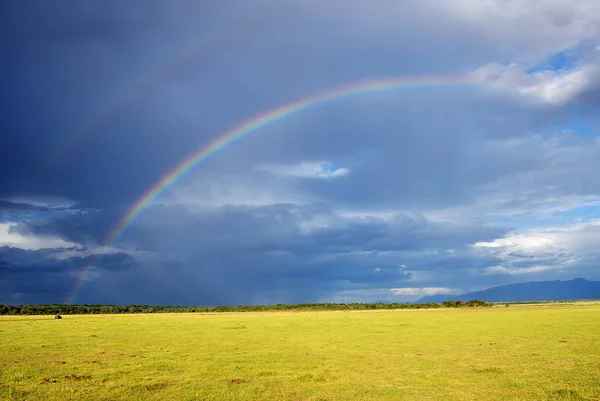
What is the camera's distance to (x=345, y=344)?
36062 mm

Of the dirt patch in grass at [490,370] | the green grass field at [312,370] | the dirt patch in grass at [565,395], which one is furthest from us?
the dirt patch in grass at [490,370]

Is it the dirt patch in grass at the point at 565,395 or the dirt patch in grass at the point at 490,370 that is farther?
the dirt patch in grass at the point at 490,370

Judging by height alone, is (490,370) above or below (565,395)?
above

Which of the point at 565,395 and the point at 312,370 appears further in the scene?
the point at 312,370

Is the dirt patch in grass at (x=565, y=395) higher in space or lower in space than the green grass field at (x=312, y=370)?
lower

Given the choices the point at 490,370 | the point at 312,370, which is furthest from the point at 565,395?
the point at 312,370

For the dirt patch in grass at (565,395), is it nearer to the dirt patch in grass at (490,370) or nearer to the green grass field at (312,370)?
the green grass field at (312,370)

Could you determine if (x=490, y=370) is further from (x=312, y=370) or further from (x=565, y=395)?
(x=312, y=370)

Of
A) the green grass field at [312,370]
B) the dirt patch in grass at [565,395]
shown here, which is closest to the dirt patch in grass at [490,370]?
the green grass field at [312,370]

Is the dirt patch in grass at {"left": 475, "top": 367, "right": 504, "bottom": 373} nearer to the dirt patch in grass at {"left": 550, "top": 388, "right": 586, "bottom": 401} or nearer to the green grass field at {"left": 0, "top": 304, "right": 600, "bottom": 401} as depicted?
the green grass field at {"left": 0, "top": 304, "right": 600, "bottom": 401}

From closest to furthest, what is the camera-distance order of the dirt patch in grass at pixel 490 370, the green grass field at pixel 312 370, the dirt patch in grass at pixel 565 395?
the dirt patch in grass at pixel 565 395, the green grass field at pixel 312 370, the dirt patch in grass at pixel 490 370

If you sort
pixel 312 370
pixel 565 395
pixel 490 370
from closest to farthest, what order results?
Result: pixel 565 395, pixel 490 370, pixel 312 370

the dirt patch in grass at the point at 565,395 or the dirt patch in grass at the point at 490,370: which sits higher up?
the dirt patch in grass at the point at 490,370

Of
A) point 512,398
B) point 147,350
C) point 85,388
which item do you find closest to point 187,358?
point 147,350
